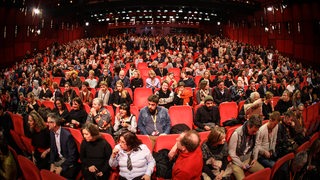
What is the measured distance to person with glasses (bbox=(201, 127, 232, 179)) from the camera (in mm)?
3479

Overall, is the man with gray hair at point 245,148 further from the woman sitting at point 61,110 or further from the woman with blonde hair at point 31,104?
the woman with blonde hair at point 31,104

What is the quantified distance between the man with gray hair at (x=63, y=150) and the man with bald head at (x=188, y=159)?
1554mm

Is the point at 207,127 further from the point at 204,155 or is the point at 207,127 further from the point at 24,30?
the point at 24,30

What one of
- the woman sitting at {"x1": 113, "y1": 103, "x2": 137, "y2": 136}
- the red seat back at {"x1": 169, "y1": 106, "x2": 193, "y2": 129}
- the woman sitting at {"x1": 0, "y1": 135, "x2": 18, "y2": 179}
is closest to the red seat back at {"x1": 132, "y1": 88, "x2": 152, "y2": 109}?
the red seat back at {"x1": 169, "y1": 106, "x2": 193, "y2": 129}

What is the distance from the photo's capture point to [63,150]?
3902 millimetres

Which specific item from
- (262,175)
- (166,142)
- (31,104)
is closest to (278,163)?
(262,175)

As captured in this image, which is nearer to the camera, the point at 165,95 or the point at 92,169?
the point at 92,169

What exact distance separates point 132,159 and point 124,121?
1.22m

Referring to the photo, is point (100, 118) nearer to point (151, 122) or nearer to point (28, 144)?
point (151, 122)

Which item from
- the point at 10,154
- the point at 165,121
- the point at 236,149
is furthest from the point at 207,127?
the point at 10,154

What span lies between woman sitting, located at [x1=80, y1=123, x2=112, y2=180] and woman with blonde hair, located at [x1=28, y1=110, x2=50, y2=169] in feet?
2.75

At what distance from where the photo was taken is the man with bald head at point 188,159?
9.82 feet

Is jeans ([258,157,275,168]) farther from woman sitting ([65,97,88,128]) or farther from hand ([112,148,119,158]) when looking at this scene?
woman sitting ([65,97,88,128])

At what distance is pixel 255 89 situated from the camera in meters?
7.43
